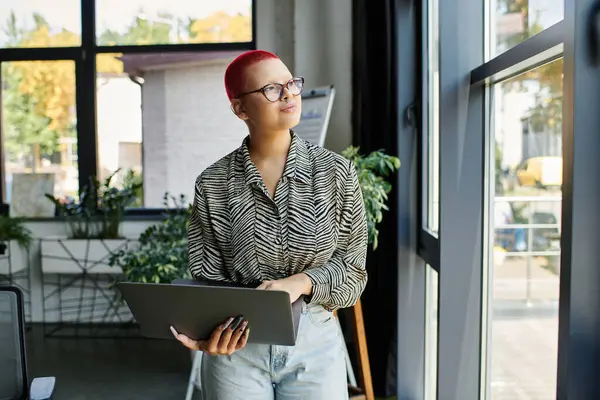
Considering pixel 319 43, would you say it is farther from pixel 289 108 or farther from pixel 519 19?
pixel 289 108

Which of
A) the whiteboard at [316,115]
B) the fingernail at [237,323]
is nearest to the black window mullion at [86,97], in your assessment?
the whiteboard at [316,115]

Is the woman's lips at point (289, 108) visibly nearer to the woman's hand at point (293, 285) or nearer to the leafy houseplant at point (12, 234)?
the woman's hand at point (293, 285)

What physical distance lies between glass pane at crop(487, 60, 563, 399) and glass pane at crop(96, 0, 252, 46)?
3.49 metres

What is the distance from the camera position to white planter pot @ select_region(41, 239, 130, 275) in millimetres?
4797

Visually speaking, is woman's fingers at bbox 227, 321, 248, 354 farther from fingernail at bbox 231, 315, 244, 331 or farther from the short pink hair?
the short pink hair

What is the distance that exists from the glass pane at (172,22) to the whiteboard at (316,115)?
1.59m

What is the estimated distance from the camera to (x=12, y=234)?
4.89 m

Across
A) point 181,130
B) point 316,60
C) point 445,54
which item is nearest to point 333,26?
point 316,60

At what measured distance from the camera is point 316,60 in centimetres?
468

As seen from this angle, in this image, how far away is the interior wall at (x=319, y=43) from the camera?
452 cm

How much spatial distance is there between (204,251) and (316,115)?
2.40 m

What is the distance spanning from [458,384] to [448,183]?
715mm

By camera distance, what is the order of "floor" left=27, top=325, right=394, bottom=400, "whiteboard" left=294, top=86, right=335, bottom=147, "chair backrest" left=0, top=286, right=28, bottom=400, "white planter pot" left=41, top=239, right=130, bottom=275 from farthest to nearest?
"white planter pot" left=41, top=239, right=130, bottom=275 < "floor" left=27, top=325, right=394, bottom=400 < "whiteboard" left=294, top=86, right=335, bottom=147 < "chair backrest" left=0, top=286, right=28, bottom=400

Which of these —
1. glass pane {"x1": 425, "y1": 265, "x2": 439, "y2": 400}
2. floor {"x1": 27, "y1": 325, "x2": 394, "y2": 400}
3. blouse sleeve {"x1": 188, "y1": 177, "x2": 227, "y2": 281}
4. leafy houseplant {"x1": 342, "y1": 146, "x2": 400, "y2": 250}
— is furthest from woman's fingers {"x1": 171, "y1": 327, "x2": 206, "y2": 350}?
floor {"x1": 27, "y1": 325, "x2": 394, "y2": 400}
